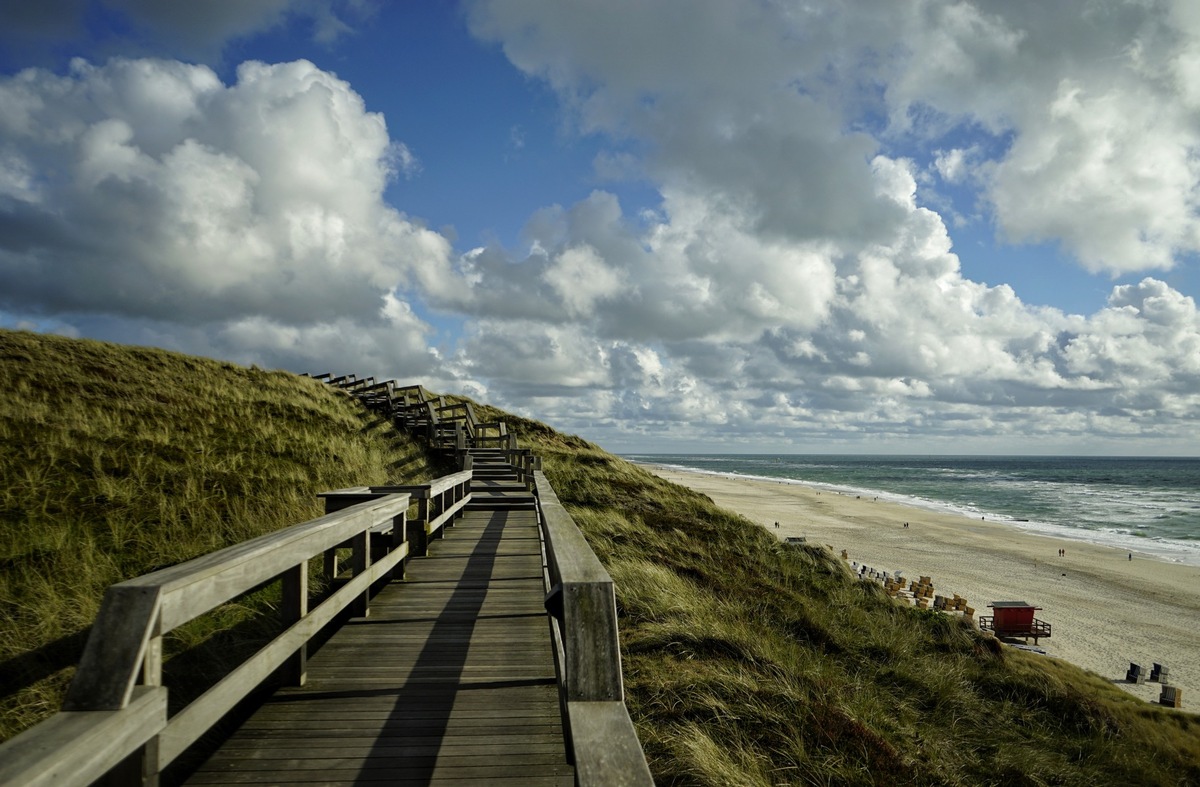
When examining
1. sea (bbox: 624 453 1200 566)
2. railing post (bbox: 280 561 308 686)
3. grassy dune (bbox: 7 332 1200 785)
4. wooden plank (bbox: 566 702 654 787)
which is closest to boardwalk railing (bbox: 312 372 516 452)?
grassy dune (bbox: 7 332 1200 785)

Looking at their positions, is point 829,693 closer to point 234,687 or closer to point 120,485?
point 234,687

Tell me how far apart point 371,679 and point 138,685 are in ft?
6.96

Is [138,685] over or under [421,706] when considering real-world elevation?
over

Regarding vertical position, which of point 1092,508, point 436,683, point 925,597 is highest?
point 436,683

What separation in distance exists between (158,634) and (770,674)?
5.94 metres

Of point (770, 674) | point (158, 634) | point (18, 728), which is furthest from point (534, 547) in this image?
point (158, 634)

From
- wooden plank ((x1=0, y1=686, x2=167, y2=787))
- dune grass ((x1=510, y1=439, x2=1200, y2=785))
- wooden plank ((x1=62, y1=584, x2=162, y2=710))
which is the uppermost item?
wooden plank ((x1=62, y1=584, x2=162, y2=710))

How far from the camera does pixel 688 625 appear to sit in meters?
7.47

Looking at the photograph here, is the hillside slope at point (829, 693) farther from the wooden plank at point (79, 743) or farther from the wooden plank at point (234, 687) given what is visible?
the wooden plank at point (79, 743)

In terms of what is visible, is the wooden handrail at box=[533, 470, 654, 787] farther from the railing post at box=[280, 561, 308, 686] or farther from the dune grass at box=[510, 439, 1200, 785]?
the dune grass at box=[510, 439, 1200, 785]

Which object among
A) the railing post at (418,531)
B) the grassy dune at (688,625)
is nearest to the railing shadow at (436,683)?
the railing post at (418,531)

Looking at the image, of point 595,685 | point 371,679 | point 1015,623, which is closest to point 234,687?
point 371,679

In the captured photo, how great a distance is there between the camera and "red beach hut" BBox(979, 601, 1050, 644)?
854 inches

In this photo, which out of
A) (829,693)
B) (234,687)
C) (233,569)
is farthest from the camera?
(829,693)
